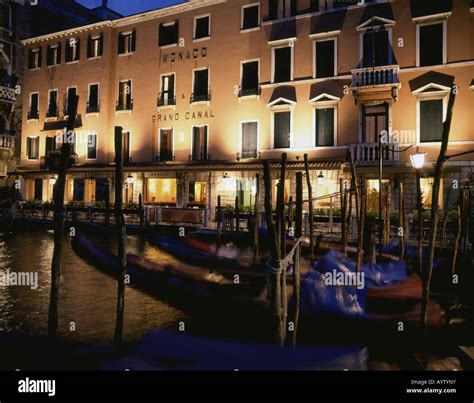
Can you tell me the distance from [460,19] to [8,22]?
25.5m

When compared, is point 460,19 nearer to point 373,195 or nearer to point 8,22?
point 373,195

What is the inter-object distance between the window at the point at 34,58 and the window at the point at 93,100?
16.2 ft

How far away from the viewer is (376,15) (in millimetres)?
18766

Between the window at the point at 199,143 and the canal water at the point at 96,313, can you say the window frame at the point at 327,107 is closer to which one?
the window at the point at 199,143

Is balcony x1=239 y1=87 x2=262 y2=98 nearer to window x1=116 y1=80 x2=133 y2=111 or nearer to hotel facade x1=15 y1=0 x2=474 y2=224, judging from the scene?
hotel facade x1=15 y1=0 x2=474 y2=224

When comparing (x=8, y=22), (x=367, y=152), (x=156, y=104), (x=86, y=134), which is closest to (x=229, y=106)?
(x=156, y=104)

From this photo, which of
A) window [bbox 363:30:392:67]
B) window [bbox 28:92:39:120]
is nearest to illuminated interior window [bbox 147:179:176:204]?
window [bbox 28:92:39:120]

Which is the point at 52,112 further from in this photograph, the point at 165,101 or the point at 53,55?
the point at 165,101

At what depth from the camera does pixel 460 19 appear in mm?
17281

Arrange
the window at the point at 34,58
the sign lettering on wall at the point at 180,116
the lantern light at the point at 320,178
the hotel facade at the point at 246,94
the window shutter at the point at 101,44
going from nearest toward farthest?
the hotel facade at the point at 246,94, the lantern light at the point at 320,178, the sign lettering on wall at the point at 180,116, the window shutter at the point at 101,44, the window at the point at 34,58

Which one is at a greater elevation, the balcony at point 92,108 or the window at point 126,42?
the window at point 126,42

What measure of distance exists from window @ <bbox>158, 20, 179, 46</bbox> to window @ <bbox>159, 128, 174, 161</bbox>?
493 centimetres

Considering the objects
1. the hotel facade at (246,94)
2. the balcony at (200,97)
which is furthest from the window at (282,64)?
the balcony at (200,97)

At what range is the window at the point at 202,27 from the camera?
74.7ft
